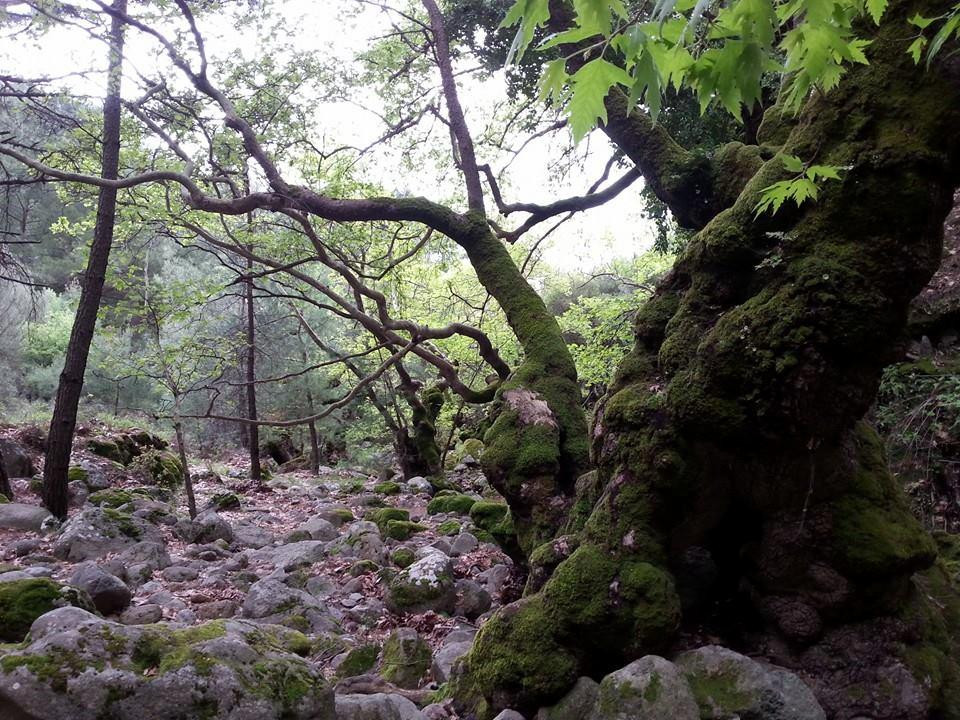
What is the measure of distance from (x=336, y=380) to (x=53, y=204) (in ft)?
45.6

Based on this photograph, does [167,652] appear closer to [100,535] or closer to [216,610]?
[216,610]

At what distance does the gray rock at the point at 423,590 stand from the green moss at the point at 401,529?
267 cm

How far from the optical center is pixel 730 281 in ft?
11.1

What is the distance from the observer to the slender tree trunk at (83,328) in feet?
26.7

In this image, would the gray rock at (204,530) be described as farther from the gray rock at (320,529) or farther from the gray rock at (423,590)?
the gray rock at (423,590)

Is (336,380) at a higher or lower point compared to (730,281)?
higher

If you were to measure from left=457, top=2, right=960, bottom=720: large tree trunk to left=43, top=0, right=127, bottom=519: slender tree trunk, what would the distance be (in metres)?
7.08

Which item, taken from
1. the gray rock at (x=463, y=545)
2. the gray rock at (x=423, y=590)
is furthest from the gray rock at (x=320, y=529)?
the gray rock at (x=423, y=590)

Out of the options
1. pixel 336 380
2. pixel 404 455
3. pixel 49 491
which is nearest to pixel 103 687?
pixel 49 491

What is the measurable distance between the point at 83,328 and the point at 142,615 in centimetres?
508

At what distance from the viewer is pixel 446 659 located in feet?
13.3

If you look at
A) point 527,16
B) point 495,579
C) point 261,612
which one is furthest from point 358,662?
point 527,16

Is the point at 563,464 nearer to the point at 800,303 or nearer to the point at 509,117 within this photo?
the point at 800,303

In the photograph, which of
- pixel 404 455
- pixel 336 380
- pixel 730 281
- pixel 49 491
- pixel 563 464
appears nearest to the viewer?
pixel 730 281
